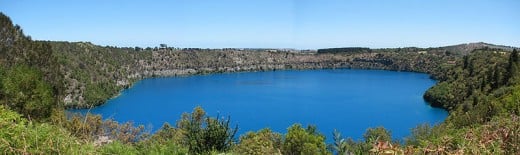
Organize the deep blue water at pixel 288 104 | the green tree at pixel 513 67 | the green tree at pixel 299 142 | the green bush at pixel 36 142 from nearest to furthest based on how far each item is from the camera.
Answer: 1. the green bush at pixel 36 142
2. the green tree at pixel 299 142
3. the green tree at pixel 513 67
4. the deep blue water at pixel 288 104

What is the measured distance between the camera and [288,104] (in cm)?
11825

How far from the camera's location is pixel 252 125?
292 feet

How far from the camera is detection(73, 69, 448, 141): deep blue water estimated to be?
304ft

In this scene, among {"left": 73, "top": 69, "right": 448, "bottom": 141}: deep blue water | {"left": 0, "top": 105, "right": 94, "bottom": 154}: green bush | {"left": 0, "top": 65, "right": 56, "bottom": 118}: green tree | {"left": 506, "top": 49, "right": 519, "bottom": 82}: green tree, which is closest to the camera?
{"left": 0, "top": 105, "right": 94, "bottom": 154}: green bush

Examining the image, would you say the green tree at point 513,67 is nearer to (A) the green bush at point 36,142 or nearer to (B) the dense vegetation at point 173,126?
(B) the dense vegetation at point 173,126

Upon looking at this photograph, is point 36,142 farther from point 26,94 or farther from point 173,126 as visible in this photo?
point 173,126

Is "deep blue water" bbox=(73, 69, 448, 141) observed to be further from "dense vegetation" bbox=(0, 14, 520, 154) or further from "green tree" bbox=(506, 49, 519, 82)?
"green tree" bbox=(506, 49, 519, 82)

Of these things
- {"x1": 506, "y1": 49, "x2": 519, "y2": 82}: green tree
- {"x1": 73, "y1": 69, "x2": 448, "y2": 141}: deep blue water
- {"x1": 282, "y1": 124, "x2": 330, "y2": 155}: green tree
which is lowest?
{"x1": 73, "y1": 69, "x2": 448, "y2": 141}: deep blue water

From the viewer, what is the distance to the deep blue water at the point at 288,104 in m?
92.6

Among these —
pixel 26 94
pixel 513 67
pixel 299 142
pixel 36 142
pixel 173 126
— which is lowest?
pixel 173 126

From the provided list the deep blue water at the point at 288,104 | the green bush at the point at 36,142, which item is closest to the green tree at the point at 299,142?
the deep blue water at the point at 288,104

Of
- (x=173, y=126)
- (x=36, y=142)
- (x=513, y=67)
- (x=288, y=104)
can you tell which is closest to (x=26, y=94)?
(x=36, y=142)

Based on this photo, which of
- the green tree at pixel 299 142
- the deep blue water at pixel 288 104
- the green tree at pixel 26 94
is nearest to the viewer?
the green tree at pixel 26 94

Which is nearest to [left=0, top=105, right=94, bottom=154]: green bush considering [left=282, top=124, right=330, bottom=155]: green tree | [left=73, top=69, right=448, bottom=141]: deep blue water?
[left=282, top=124, right=330, bottom=155]: green tree
